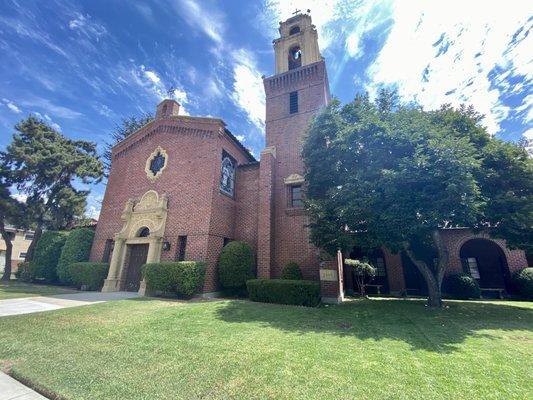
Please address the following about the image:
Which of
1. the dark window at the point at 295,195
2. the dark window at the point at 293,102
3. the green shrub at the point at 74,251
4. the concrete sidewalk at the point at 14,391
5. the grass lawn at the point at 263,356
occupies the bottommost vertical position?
the concrete sidewalk at the point at 14,391

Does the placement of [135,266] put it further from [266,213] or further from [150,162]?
[266,213]

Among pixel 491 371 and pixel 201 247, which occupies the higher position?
pixel 201 247

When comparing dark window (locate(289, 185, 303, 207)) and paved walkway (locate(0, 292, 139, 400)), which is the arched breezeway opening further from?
paved walkway (locate(0, 292, 139, 400))

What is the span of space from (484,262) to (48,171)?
36.9 metres

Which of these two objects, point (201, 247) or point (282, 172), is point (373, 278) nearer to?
point (282, 172)

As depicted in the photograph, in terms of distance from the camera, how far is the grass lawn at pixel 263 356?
137 inches

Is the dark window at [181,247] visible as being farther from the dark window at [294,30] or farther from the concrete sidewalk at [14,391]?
the dark window at [294,30]

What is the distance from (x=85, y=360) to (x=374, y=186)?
360 inches

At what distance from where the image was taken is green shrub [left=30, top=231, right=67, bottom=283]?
1780cm

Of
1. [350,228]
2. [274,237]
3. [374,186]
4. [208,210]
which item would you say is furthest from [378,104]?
[208,210]

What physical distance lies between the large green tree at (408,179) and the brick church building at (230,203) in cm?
323

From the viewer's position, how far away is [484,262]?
61.5ft

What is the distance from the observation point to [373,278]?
17781 millimetres

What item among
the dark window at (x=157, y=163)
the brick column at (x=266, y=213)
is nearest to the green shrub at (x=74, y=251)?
the dark window at (x=157, y=163)
